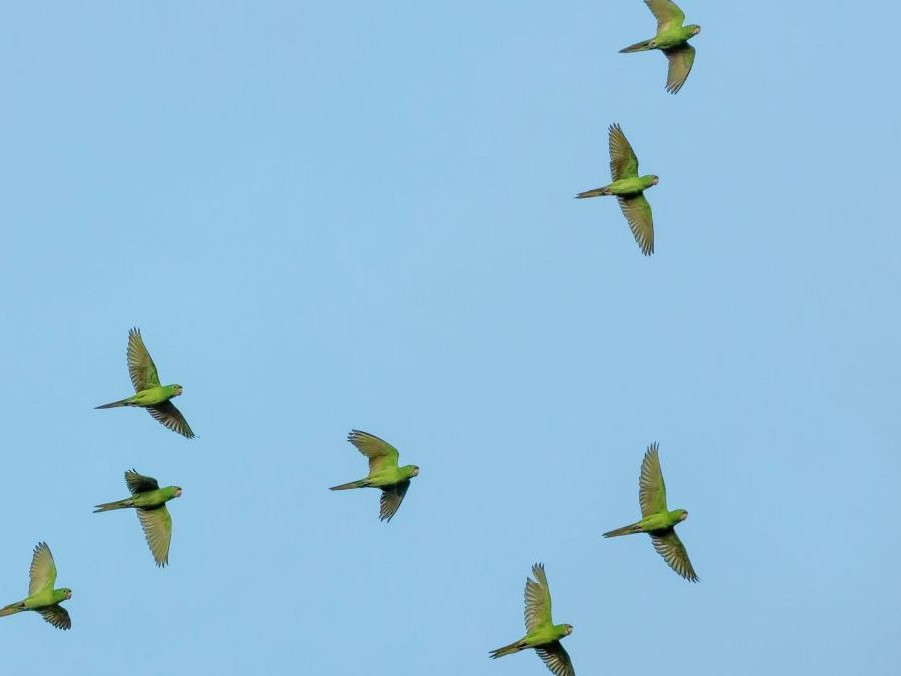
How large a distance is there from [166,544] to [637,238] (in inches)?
635

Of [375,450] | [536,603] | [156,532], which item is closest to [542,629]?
[536,603]

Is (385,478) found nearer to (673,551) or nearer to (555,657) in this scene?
(555,657)

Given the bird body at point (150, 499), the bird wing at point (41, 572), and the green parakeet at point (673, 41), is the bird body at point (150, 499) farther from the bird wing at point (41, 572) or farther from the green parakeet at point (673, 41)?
the green parakeet at point (673, 41)

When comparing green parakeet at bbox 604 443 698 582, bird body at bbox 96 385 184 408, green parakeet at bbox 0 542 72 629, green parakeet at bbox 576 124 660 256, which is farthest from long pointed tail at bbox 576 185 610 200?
green parakeet at bbox 0 542 72 629

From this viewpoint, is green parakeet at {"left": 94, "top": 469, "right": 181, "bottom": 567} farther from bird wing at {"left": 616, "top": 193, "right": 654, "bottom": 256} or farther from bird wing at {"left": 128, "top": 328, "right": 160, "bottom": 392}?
bird wing at {"left": 616, "top": 193, "right": 654, "bottom": 256}

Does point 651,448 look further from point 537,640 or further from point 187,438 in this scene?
point 187,438

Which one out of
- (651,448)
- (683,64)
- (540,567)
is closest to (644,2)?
A: (683,64)

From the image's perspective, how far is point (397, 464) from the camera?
50969 millimetres

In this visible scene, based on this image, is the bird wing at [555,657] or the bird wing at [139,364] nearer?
the bird wing at [555,657]

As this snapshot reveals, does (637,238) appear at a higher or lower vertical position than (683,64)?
lower

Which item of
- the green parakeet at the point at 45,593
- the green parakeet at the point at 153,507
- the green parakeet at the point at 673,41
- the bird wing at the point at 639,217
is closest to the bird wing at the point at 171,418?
the green parakeet at the point at 153,507

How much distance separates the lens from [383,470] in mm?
50688

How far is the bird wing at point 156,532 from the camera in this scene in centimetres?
5188

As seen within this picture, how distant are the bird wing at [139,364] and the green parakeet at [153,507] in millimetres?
2806
